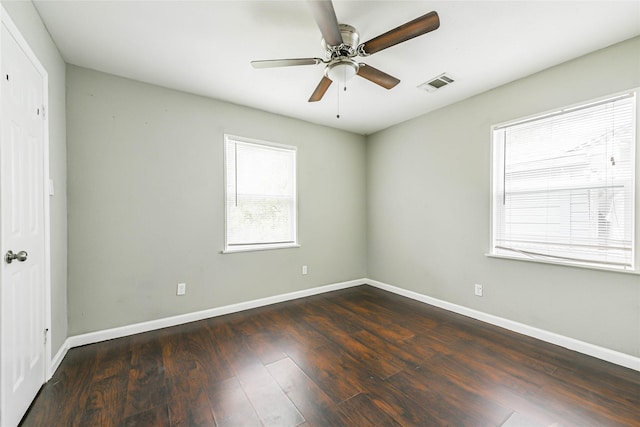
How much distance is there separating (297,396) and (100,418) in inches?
46.1

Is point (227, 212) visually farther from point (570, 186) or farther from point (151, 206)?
point (570, 186)

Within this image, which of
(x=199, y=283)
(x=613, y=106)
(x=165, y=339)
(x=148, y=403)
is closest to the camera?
(x=148, y=403)

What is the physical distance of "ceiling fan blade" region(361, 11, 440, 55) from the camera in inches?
57.0

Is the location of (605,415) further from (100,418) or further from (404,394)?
(100,418)

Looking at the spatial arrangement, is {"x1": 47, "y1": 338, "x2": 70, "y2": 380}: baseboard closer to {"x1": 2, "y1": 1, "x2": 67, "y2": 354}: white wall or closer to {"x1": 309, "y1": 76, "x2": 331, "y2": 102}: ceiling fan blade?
{"x1": 2, "y1": 1, "x2": 67, "y2": 354}: white wall

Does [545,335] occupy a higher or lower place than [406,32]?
lower

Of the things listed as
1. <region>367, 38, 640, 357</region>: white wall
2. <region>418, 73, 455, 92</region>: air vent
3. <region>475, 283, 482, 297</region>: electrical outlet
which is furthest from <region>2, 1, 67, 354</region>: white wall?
<region>475, 283, 482, 297</region>: electrical outlet

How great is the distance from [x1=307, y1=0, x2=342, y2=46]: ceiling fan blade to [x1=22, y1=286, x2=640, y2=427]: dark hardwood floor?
2299mm

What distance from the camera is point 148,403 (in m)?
1.66

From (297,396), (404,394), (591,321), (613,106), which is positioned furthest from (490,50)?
(297,396)

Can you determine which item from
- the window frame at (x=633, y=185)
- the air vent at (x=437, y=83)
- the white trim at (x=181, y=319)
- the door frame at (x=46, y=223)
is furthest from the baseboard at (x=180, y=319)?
the air vent at (x=437, y=83)

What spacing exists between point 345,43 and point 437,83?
1.37 m

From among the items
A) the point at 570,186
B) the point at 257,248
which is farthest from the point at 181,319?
the point at 570,186

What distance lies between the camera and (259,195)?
11.4ft
